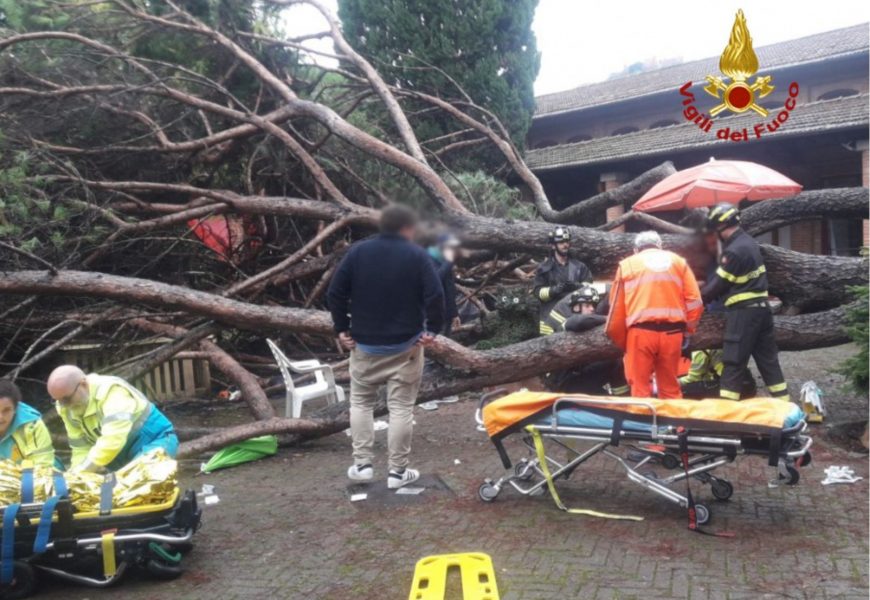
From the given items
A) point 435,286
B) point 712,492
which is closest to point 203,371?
point 712,492

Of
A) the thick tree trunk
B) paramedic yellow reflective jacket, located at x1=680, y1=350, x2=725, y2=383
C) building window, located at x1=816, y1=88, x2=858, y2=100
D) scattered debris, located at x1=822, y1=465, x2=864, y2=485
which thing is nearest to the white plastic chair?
the thick tree trunk

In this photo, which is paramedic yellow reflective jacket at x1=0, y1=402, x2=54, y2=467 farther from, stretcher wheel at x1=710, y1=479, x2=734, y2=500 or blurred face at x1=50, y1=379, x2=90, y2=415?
stretcher wheel at x1=710, y1=479, x2=734, y2=500

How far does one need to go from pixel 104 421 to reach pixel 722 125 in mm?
2885

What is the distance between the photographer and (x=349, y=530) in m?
3.80

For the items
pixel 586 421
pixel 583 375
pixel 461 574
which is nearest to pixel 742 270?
pixel 586 421

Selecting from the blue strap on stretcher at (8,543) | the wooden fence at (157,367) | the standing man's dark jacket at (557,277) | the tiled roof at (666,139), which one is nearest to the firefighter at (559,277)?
the standing man's dark jacket at (557,277)

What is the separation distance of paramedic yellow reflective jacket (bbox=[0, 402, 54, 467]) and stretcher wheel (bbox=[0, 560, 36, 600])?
472mm

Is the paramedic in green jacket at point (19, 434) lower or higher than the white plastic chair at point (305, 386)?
higher

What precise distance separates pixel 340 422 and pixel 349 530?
56.9 inches

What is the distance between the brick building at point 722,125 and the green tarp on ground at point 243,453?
9.08 ft

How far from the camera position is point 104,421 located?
3.46 metres

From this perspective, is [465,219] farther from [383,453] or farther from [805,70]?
[383,453]

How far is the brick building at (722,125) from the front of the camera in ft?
7.95

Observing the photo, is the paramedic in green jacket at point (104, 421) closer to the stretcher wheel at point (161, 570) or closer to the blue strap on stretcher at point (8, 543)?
the blue strap on stretcher at point (8, 543)
